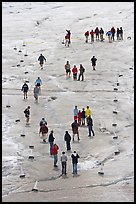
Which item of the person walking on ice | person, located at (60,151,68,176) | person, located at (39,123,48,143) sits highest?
the person walking on ice

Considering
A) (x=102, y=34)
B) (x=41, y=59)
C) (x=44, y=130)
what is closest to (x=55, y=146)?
→ (x=44, y=130)

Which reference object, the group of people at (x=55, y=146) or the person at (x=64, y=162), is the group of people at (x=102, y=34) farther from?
the person at (x=64, y=162)

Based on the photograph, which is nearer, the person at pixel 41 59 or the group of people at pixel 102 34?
the person at pixel 41 59

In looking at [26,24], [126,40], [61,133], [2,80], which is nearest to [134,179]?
[61,133]

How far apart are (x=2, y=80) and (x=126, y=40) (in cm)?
1328

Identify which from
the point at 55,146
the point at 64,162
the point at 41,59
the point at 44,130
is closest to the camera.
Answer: the point at 64,162

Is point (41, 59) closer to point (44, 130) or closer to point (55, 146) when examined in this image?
point (44, 130)

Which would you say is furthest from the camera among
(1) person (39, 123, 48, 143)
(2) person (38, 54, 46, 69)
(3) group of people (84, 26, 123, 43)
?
(3) group of people (84, 26, 123, 43)

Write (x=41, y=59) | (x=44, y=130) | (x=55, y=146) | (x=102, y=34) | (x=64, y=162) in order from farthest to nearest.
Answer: (x=102, y=34)
(x=41, y=59)
(x=44, y=130)
(x=55, y=146)
(x=64, y=162)

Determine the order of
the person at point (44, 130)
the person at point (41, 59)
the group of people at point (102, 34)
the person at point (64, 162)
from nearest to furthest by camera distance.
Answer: the person at point (64, 162) → the person at point (44, 130) → the person at point (41, 59) → the group of people at point (102, 34)

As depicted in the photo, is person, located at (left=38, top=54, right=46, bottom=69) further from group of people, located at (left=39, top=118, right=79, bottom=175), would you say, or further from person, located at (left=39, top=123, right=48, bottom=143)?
person, located at (left=39, top=123, right=48, bottom=143)

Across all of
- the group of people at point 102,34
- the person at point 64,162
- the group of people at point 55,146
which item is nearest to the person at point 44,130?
the group of people at point 55,146

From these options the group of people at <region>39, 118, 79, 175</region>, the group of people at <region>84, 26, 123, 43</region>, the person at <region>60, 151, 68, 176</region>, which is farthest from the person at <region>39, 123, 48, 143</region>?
the group of people at <region>84, 26, 123, 43</region>

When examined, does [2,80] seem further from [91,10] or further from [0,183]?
[91,10]
